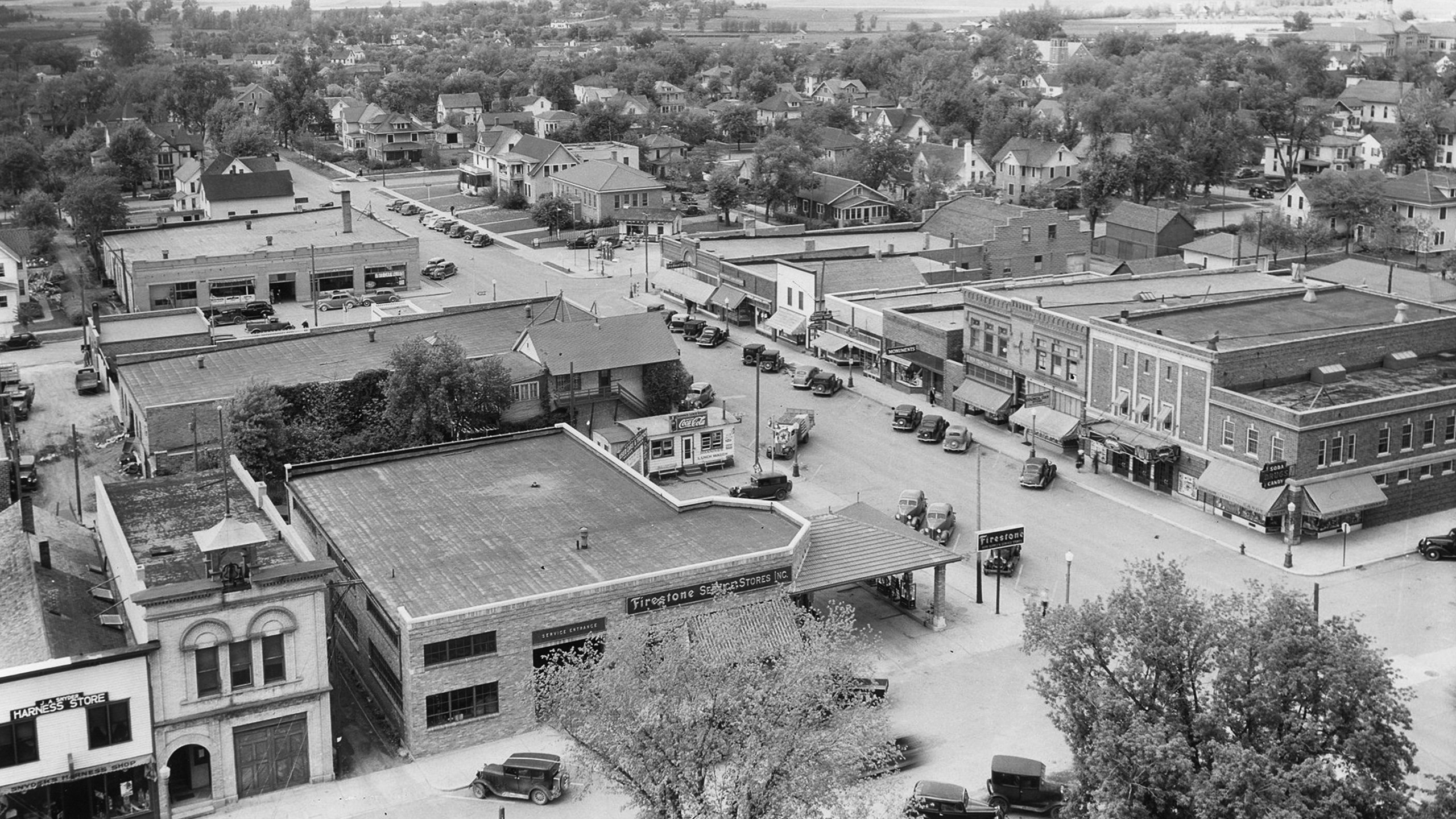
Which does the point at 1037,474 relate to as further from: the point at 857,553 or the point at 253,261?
the point at 253,261

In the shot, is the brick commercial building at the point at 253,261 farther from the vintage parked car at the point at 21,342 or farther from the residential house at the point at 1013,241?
the residential house at the point at 1013,241

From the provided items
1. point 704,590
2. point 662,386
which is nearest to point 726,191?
point 662,386

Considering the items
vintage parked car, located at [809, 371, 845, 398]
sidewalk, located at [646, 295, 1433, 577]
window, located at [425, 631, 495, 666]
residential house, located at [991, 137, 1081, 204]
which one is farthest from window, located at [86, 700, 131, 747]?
residential house, located at [991, 137, 1081, 204]

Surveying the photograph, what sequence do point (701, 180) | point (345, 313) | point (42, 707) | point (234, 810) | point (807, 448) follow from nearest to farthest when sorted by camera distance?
point (42, 707) < point (234, 810) < point (807, 448) < point (345, 313) < point (701, 180)

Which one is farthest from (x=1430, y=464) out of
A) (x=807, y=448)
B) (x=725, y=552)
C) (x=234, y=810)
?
(x=234, y=810)

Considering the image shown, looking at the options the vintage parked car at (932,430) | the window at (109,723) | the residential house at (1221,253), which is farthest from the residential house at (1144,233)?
the window at (109,723)

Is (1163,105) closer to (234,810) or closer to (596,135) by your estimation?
(596,135)
